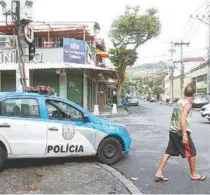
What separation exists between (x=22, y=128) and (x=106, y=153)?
1955 mm

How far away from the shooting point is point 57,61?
2823 cm

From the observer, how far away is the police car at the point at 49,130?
25.0 feet

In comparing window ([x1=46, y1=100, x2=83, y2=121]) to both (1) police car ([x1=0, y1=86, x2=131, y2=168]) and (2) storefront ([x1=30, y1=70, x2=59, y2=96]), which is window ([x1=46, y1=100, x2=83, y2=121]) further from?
(2) storefront ([x1=30, y1=70, x2=59, y2=96])

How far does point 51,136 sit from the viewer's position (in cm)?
789

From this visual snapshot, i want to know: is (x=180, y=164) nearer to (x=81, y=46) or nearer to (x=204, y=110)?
(x=204, y=110)

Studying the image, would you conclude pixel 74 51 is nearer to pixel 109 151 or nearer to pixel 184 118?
pixel 109 151

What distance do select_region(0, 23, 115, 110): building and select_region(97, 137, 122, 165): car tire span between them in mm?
18439

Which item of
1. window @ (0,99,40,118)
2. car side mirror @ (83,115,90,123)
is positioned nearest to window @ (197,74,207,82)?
car side mirror @ (83,115,90,123)

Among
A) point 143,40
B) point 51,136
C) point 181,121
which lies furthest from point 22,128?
point 143,40

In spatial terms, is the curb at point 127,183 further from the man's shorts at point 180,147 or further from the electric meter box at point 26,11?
the electric meter box at point 26,11

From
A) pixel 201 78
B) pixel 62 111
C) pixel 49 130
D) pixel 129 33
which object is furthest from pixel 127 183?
pixel 201 78

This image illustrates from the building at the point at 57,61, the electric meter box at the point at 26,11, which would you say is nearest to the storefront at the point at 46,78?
the building at the point at 57,61

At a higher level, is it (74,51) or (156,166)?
(74,51)

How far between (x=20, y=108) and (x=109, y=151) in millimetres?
2129
